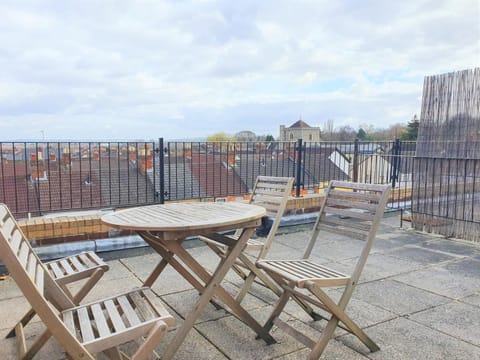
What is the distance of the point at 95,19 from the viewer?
5.74 meters

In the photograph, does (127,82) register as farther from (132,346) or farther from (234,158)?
(132,346)

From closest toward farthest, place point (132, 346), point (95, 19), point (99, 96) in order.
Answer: point (132, 346)
point (95, 19)
point (99, 96)

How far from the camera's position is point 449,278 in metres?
3.36

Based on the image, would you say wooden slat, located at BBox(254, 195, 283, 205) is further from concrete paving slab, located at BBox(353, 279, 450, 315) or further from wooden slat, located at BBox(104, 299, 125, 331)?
wooden slat, located at BBox(104, 299, 125, 331)

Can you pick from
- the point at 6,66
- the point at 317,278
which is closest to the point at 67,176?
the point at 6,66

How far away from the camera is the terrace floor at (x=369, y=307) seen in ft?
7.08

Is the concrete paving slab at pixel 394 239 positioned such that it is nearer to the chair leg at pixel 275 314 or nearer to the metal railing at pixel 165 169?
the metal railing at pixel 165 169

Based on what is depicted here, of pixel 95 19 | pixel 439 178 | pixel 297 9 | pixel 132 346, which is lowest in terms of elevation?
pixel 132 346

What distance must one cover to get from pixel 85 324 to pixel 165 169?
3.73m

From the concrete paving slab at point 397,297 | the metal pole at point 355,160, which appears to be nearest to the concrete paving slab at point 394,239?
the concrete paving slab at point 397,297

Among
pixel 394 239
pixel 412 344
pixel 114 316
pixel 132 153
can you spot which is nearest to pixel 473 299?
pixel 412 344

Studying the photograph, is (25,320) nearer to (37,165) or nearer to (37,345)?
(37,345)

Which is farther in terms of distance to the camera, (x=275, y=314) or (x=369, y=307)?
(x=369, y=307)

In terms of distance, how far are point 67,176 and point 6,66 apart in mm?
3005
